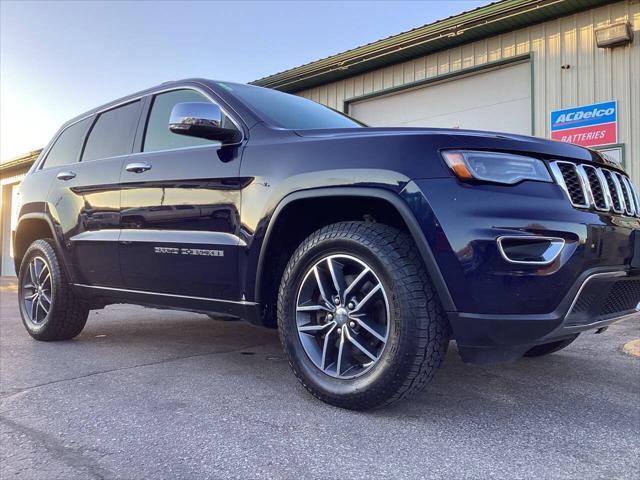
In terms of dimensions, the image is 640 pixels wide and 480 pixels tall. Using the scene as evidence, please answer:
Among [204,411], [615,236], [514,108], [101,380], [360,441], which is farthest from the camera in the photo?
[514,108]

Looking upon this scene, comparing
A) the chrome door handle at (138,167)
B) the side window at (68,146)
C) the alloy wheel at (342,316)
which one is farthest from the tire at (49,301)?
the alloy wheel at (342,316)

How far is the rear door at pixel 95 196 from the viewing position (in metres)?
3.76

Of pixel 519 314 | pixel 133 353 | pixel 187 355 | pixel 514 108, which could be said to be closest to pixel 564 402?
pixel 519 314

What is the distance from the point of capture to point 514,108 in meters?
8.06

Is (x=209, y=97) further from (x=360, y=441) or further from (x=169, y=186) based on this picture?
(x=360, y=441)

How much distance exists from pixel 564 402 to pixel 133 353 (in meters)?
2.84

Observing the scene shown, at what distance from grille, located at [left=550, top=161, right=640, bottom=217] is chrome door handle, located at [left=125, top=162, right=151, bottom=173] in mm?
2424

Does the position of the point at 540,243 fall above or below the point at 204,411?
above

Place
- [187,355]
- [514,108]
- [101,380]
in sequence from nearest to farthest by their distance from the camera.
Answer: [101,380], [187,355], [514,108]

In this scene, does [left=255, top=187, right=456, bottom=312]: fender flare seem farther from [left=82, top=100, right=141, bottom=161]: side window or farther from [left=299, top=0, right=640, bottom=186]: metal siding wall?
[left=299, top=0, right=640, bottom=186]: metal siding wall

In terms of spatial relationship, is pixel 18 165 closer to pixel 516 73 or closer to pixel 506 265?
pixel 516 73

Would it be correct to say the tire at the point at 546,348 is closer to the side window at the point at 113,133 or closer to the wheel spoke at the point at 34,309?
the side window at the point at 113,133

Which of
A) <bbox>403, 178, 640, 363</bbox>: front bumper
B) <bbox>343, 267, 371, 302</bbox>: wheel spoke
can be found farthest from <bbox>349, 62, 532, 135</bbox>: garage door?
<bbox>343, 267, 371, 302</bbox>: wheel spoke

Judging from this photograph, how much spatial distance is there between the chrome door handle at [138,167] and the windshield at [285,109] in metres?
0.71
